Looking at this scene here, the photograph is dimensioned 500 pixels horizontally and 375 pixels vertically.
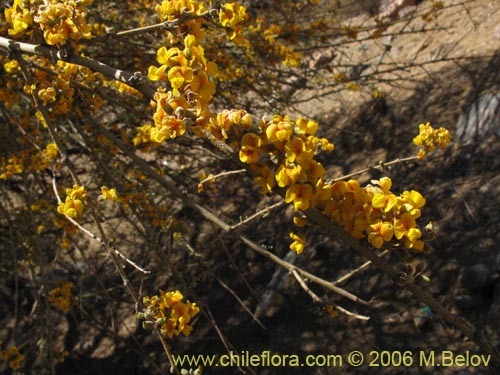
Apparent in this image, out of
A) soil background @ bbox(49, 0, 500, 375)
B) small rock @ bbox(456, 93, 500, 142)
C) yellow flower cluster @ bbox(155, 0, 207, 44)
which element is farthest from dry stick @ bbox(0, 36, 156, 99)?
small rock @ bbox(456, 93, 500, 142)

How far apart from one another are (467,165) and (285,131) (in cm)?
390

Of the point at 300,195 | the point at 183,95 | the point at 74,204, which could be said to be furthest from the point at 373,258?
the point at 74,204

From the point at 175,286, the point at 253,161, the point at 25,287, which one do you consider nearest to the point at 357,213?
the point at 253,161

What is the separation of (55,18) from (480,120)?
4.33 meters

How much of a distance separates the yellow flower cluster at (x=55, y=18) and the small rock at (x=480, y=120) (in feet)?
13.5

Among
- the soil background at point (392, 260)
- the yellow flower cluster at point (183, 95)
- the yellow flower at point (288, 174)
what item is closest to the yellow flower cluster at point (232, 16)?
the yellow flower cluster at point (183, 95)

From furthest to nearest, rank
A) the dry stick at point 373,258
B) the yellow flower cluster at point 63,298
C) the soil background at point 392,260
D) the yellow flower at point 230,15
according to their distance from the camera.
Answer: the soil background at point 392,260 < the yellow flower cluster at point 63,298 < the yellow flower at point 230,15 < the dry stick at point 373,258

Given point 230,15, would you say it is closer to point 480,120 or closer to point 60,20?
point 60,20

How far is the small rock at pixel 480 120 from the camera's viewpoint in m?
4.42

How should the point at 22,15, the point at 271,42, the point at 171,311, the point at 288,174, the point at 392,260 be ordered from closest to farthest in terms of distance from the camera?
the point at 288,174
the point at 22,15
the point at 171,311
the point at 392,260
the point at 271,42

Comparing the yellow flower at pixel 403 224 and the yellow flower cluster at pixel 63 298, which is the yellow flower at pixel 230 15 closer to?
the yellow flower at pixel 403 224

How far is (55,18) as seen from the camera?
52.7 inches

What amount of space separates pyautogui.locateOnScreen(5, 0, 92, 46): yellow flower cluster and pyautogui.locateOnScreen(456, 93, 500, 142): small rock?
4.12m

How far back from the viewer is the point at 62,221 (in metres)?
3.07
